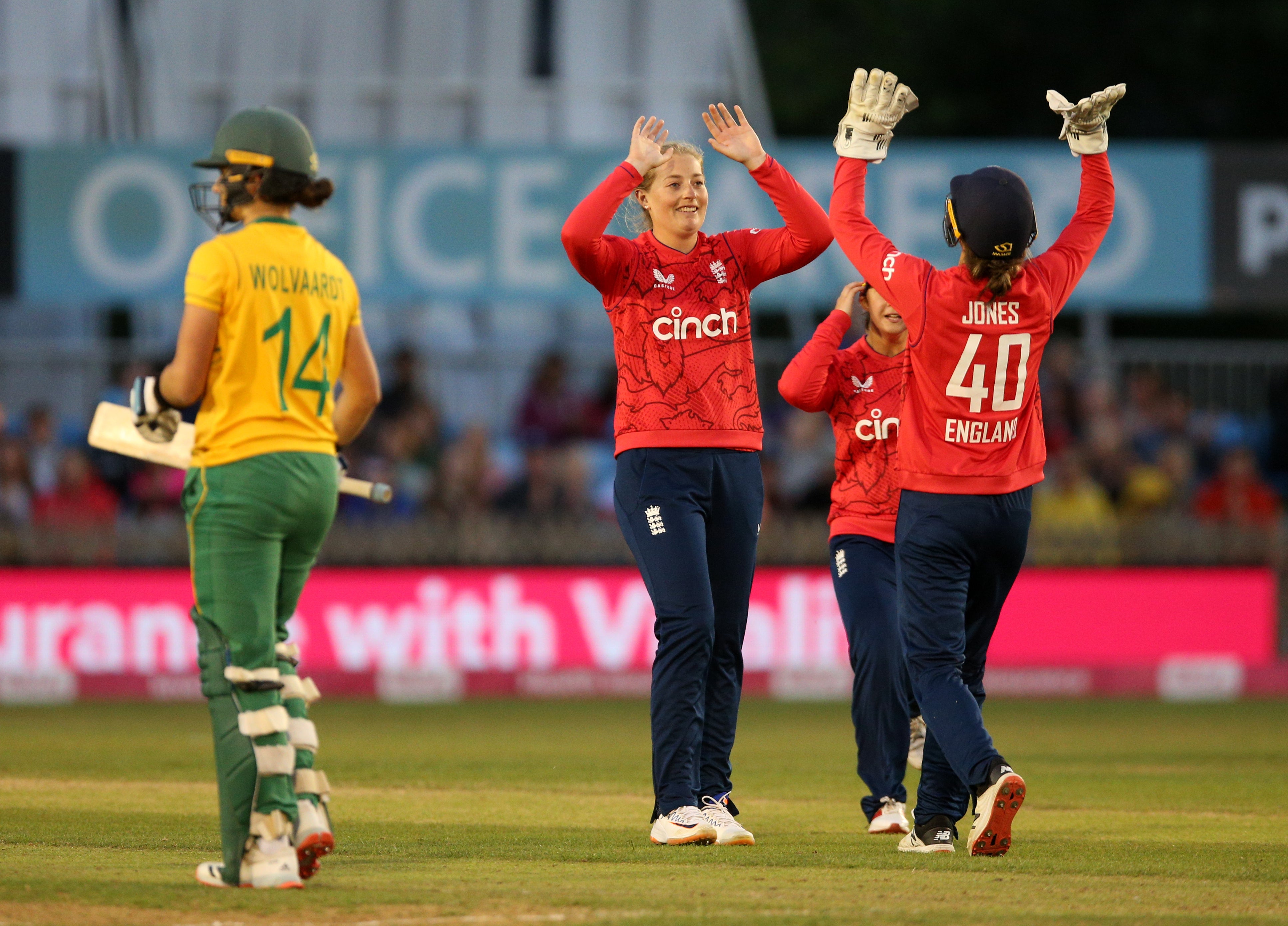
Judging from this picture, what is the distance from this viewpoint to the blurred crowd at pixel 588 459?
15.7 meters

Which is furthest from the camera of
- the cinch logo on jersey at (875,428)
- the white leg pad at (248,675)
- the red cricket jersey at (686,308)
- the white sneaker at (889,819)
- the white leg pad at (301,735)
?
the cinch logo on jersey at (875,428)

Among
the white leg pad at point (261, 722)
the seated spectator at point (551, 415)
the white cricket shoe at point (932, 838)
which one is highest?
the seated spectator at point (551, 415)

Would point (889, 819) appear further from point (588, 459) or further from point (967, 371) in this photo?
point (588, 459)

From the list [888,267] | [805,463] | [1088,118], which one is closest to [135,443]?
[888,267]

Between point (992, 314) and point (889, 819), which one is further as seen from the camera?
point (889, 819)

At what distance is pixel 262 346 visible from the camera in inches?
212

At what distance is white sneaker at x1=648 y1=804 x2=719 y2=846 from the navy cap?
6.94 feet

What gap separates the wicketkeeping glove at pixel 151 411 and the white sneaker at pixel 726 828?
2.33 meters

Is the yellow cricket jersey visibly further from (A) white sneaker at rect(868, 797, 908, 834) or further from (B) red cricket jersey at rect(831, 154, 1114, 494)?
(A) white sneaker at rect(868, 797, 908, 834)

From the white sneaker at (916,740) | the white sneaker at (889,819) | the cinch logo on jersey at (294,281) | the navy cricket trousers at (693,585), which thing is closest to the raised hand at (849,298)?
the navy cricket trousers at (693,585)

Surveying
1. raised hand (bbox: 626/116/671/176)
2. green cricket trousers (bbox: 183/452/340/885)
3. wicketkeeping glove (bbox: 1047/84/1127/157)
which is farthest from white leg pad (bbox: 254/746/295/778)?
wicketkeeping glove (bbox: 1047/84/1127/157)

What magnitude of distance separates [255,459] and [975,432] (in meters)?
2.35

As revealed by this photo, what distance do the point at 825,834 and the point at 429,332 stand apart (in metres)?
13.8

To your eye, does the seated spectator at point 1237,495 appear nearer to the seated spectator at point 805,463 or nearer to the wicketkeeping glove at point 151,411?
the seated spectator at point 805,463
